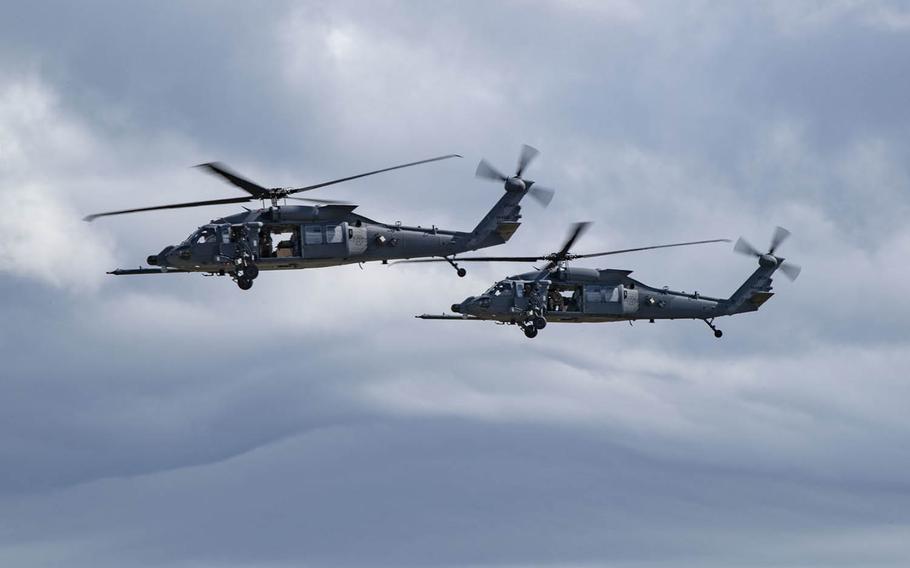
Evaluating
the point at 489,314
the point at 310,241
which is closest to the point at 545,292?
the point at 489,314

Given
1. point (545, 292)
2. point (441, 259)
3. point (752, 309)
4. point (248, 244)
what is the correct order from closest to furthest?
point (248, 244), point (441, 259), point (545, 292), point (752, 309)

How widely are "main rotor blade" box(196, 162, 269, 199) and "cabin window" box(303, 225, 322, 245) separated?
140 inches

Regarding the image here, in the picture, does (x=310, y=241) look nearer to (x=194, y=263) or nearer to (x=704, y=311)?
(x=194, y=263)

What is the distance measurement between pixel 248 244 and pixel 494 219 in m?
18.8

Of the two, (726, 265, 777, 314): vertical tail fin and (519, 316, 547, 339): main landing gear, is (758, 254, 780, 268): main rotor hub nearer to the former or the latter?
(726, 265, 777, 314): vertical tail fin

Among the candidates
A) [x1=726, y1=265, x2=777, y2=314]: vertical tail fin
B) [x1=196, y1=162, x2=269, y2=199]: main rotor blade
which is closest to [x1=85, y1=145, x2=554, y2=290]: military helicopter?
[x1=196, y1=162, x2=269, y2=199]: main rotor blade

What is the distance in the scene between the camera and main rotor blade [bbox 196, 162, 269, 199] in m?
92.1

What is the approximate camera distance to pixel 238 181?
9550 centimetres

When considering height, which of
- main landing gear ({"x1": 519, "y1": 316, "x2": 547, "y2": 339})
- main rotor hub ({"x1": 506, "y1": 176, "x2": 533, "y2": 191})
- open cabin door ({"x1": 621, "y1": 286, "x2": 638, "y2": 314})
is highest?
main rotor hub ({"x1": 506, "y1": 176, "x2": 533, "y2": 191})

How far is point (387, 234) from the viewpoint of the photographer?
324 ft

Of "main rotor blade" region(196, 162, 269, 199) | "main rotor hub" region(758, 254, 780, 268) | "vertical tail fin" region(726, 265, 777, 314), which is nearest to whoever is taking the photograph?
"main rotor blade" region(196, 162, 269, 199)

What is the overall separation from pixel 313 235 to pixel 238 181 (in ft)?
19.2

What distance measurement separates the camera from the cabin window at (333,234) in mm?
97188

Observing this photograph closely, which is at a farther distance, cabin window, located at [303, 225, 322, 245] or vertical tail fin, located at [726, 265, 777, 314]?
vertical tail fin, located at [726, 265, 777, 314]
